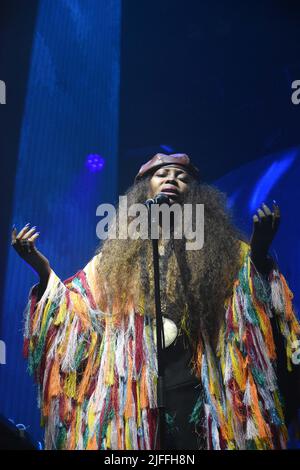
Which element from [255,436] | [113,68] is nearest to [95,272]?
[255,436]

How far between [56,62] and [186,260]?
1709 mm

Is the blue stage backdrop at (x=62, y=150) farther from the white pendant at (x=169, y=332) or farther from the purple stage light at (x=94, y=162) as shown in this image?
the white pendant at (x=169, y=332)

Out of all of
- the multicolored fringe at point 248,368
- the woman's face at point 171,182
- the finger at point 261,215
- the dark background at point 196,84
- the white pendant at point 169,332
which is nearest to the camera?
the multicolored fringe at point 248,368

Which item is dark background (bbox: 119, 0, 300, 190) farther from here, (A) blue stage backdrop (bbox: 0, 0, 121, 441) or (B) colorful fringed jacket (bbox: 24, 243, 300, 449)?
(B) colorful fringed jacket (bbox: 24, 243, 300, 449)

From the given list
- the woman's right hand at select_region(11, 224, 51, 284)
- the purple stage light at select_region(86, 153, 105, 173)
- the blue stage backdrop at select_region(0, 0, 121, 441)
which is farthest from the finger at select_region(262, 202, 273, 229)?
the purple stage light at select_region(86, 153, 105, 173)

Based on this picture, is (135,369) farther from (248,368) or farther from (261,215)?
(261,215)

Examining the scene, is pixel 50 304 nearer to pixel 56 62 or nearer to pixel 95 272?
pixel 95 272

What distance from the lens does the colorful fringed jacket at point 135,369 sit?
1965 millimetres

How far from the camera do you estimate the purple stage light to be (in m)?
3.12

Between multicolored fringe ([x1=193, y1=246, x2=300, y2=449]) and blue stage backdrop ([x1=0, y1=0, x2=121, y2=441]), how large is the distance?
3.19 ft

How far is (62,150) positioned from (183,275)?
1.21 meters

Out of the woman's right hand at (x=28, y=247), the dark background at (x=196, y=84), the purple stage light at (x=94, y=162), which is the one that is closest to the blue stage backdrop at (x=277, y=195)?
the dark background at (x=196, y=84)

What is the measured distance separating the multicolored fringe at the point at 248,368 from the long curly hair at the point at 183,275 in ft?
0.28

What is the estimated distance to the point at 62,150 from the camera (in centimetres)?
313
